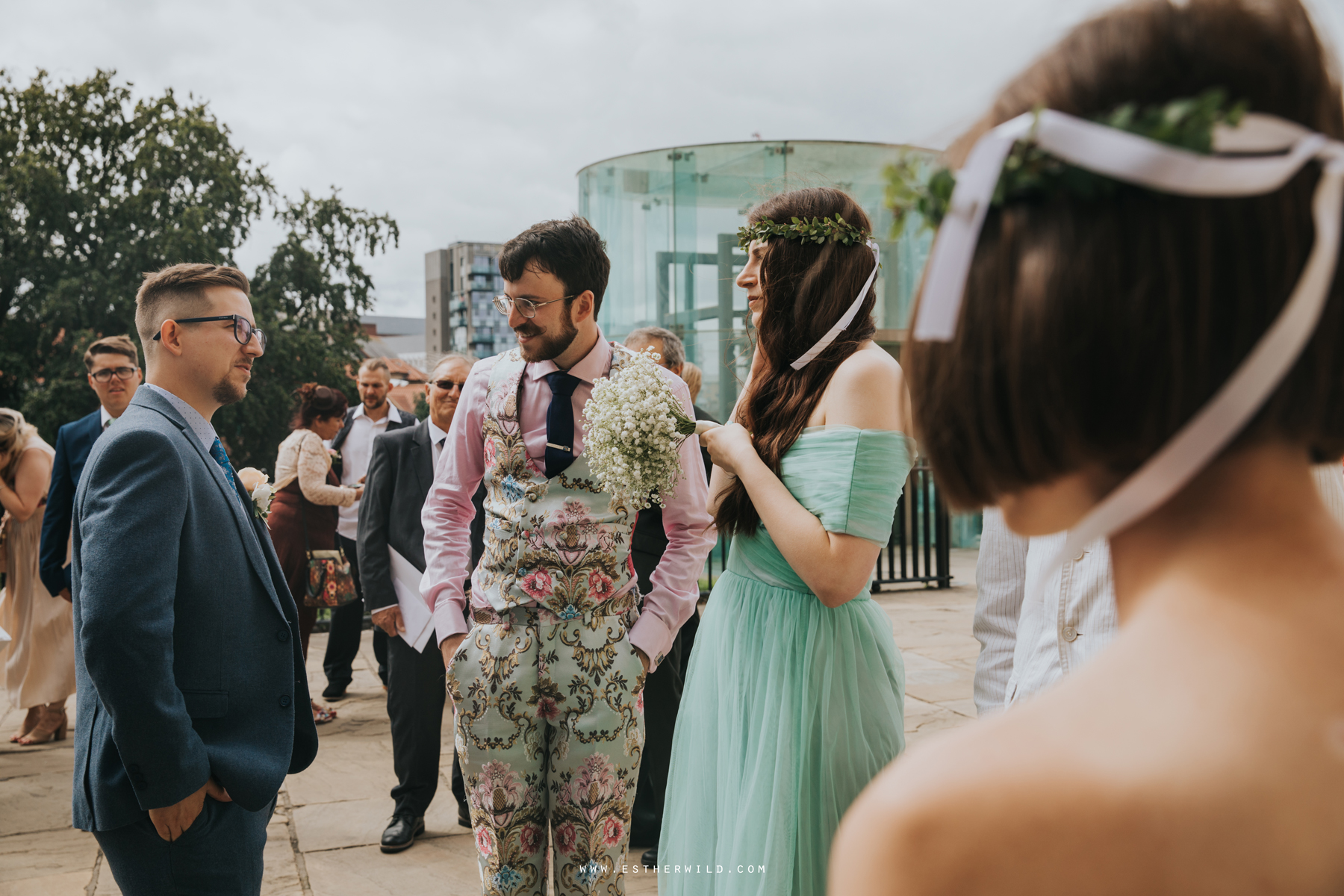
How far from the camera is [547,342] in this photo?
281 centimetres

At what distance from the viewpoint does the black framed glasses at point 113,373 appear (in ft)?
17.2

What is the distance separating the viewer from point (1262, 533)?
0.62 meters

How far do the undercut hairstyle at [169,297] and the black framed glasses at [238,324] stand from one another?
0.5 inches

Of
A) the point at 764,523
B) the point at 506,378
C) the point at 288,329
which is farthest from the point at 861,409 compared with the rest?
the point at 288,329

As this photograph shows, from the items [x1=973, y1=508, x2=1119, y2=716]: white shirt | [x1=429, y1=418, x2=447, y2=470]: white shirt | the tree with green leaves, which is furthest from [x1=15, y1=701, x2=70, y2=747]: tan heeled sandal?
the tree with green leaves

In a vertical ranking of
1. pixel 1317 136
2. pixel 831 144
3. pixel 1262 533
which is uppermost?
pixel 831 144

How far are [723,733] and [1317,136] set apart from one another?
6.58 ft

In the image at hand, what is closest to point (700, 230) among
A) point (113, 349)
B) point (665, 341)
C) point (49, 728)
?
point (665, 341)

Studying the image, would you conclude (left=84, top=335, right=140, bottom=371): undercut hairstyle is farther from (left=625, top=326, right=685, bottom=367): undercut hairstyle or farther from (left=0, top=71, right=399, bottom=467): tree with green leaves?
(left=0, top=71, right=399, bottom=467): tree with green leaves

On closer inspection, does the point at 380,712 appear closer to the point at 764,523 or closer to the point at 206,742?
the point at 206,742

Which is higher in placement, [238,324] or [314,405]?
[238,324]

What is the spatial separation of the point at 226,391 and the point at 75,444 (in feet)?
10.1

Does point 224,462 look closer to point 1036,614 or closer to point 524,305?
point 524,305

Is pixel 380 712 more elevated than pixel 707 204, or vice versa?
pixel 707 204
